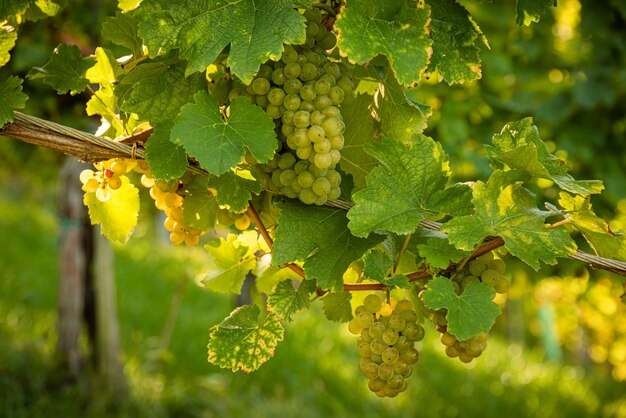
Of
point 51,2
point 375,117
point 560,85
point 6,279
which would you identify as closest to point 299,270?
point 375,117

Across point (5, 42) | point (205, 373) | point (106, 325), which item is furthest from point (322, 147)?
point (205, 373)

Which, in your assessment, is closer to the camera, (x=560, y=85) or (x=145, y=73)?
(x=145, y=73)

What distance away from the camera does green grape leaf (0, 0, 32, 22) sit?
119 centimetres

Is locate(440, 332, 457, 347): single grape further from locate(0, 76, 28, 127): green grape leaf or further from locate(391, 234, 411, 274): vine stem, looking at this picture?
locate(0, 76, 28, 127): green grape leaf

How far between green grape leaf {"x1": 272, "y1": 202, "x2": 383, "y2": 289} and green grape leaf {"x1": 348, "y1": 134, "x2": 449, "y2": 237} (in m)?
0.08

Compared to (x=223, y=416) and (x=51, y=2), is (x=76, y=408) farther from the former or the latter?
(x=51, y=2)

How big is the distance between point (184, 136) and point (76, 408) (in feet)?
12.2

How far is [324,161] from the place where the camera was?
1.11 metres

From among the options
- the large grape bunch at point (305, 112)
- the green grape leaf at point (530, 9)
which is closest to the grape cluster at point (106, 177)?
the large grape bunch at point (305, 112)

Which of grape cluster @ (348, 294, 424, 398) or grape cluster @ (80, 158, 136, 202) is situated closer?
grape cluster @ (348, 294, 424, 398)

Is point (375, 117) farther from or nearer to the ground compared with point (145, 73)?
nearer to the ground

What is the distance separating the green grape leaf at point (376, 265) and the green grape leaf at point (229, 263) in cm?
35

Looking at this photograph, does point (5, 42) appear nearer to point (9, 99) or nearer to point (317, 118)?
point (9, 99)

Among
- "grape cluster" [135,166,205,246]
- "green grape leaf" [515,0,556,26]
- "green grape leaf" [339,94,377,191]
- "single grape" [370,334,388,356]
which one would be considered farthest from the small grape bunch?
"green grape leaf" [515,0,556,26]
